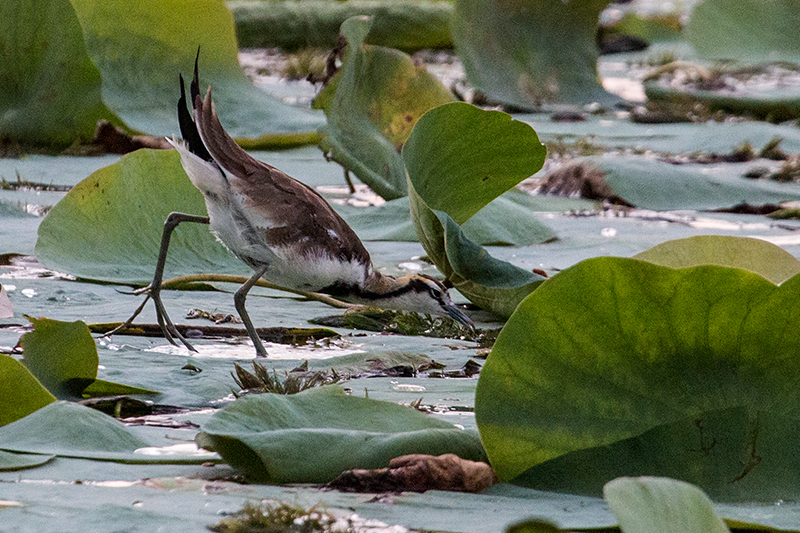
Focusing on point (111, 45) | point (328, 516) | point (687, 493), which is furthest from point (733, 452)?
point (111, 45)

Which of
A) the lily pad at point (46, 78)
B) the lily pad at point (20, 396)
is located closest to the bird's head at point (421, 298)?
the lily pad at point (20, 396)

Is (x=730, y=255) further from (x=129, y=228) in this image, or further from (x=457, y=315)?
(x=129, y=228)

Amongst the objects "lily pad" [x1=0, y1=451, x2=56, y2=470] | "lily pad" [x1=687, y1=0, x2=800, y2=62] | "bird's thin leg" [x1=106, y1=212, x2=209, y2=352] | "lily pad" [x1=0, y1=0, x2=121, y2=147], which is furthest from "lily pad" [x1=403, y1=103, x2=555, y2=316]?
"lily pad" [x1=687, y1=0, x2=800, y2=62]

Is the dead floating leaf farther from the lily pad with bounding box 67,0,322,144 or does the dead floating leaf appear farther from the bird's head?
the lily pad with bounding box 67,0,322,144

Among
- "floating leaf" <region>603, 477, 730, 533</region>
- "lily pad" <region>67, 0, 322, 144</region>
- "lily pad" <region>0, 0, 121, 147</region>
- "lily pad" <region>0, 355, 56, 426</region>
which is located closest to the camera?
"floating leaf" <region>603, 477, 730, 533</region>

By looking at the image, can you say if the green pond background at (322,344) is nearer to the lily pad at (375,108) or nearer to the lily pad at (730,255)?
the lily pad at (375,108)

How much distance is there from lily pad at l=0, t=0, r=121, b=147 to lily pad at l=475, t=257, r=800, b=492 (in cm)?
342

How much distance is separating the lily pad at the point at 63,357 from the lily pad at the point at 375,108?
2157 millimetres

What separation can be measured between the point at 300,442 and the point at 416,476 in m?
0.19

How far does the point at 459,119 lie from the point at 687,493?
1.90 m

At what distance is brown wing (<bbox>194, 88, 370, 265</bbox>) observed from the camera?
3125mm

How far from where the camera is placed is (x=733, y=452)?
172cm

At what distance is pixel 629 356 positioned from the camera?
5.69 ft

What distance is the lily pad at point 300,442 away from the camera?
174 centimetres
